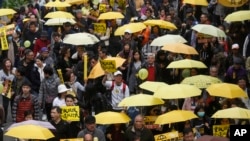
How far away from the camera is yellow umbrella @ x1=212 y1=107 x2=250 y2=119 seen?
54.5ft

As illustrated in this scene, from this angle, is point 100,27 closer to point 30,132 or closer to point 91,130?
point 91,130

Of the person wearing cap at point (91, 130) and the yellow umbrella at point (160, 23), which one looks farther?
the yellow umbrella at point (160, 23)

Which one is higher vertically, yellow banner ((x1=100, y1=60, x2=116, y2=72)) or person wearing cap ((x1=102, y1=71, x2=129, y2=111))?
yellow banner ((x1=100, y1=60, x2=116, y2=72))

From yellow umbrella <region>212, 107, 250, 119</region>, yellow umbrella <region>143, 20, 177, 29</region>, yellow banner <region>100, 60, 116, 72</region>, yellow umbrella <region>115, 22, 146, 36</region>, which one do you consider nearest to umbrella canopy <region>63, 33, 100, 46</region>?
yellow umbrella <region>115, 22, 146, 36</region>

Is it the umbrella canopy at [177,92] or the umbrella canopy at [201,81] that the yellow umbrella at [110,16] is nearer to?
the umbrella canopy at [201,81]

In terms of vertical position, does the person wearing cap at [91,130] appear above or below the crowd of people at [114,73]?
above

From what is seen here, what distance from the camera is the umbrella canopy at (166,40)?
72.9 feet

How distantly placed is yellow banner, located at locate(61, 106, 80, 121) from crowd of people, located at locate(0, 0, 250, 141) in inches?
4.4

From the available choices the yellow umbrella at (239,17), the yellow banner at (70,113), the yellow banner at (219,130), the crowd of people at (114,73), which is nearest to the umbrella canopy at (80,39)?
the crowd of people at (114,73)

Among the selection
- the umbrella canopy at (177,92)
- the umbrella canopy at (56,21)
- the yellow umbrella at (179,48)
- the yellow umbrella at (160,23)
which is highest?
the umbrella canopy at (177,92)

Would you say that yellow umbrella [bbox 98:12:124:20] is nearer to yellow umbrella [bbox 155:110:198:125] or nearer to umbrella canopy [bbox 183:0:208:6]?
umbrella canopy [bbox 183:0:208:6]

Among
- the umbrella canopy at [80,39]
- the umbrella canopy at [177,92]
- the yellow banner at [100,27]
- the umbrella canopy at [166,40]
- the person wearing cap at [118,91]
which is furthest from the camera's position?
the yellow banner at [100,27]

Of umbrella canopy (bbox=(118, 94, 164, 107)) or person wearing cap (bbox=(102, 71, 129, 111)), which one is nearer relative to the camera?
umbrella canopy (bbox=(118, 94, 164, 107))

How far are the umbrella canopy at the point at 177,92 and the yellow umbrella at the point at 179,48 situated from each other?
3269 millimetres
